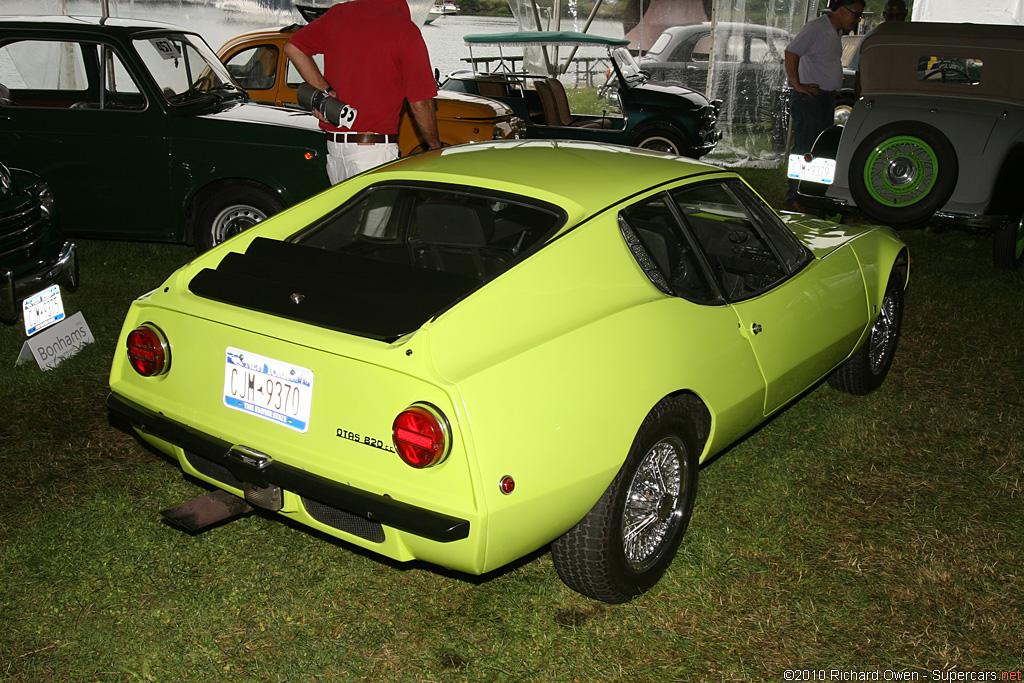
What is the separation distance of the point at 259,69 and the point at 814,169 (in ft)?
18.3

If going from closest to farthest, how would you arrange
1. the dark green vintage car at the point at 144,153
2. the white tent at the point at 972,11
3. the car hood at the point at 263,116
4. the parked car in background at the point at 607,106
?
the dark green vintage car at the point at 144,153
the car hood at the point at 263,116
the parked car in background at the point at 607,106
the white tent at the point at 972,11

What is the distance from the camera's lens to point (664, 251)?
3256 mm

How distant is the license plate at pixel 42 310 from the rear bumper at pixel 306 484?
1.98 metres

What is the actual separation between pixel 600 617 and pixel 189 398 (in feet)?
4.88

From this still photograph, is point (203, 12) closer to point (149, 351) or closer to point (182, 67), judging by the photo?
point (182, 67)

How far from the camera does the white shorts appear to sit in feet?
16.6

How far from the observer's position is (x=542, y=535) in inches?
95.1

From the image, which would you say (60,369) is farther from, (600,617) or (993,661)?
(993,661)

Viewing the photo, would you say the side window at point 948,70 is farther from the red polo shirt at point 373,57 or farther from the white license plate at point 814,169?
the red polo shirt at point 373,57

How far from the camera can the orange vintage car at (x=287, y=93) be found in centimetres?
855

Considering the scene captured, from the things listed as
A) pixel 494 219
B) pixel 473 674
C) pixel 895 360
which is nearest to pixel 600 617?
pixel 473 674

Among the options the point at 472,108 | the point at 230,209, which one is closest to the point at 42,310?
the point at 230,209

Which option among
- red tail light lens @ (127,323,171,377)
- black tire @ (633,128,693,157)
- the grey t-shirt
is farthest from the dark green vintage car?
black tire @ (633,128,693,157)

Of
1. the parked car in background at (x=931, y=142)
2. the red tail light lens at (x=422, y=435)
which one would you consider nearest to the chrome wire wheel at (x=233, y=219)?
the red tail light lens at (x=422, y=435)
